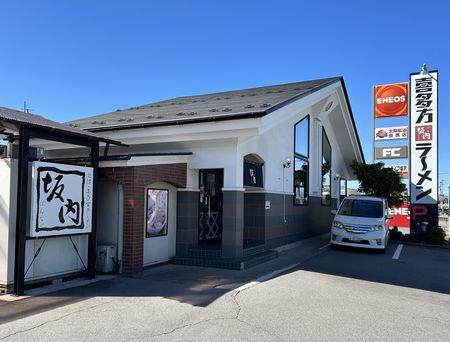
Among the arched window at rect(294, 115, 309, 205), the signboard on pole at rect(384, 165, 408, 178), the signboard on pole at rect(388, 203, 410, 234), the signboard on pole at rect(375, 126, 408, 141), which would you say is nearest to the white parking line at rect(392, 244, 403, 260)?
the arched window at rect(294, 115, 309, 205)

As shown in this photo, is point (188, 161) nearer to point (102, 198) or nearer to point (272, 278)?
point (102, 198)

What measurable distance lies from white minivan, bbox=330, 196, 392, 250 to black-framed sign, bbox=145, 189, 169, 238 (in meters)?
6.22

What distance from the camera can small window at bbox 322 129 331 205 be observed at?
18000 mm

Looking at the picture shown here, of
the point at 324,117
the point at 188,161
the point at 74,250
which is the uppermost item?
the point at 324,117

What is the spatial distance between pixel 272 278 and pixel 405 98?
46.9ft

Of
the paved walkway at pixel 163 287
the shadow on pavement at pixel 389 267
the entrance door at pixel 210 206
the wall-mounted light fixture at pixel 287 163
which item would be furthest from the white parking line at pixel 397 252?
the entrance door at pixel 210 206

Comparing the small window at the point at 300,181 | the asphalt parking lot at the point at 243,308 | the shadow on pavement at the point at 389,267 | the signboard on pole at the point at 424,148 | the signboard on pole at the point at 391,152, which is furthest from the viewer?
the signboard on pole at the point at 391,152

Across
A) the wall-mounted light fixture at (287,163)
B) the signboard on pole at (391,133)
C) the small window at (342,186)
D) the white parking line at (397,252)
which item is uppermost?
the signboard on pole at (391,133)

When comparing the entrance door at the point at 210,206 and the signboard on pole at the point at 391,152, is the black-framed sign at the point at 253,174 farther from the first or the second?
the signboard on pole at the point at 391,152

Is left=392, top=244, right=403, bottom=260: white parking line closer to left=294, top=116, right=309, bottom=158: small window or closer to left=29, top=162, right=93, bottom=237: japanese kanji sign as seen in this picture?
left=294, top=116, right=309, bottom=158: small window

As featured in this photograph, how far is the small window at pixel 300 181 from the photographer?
1440 cm

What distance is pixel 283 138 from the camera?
1315cm

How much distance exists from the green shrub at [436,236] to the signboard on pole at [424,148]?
0.82 meters

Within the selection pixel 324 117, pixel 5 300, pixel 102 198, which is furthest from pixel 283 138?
pixel 5 300
